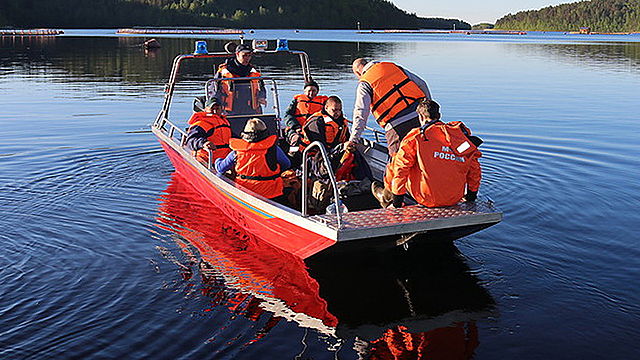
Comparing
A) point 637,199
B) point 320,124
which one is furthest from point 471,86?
point 320,124

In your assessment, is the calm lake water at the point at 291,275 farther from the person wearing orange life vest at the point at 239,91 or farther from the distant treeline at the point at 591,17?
the distant treeline at the point at 591,17

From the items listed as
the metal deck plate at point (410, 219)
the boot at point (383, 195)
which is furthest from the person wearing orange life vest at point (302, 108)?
the metal deck plate at point (410, 219)

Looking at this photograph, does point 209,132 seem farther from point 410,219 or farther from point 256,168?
point 410,219

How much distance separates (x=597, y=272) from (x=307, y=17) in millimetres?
156224

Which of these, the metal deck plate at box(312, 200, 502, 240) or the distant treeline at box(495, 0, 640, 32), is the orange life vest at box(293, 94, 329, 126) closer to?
the metal deck plate at box(312, 200, 502, 240)

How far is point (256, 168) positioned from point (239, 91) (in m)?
3.09

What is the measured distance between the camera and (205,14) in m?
134

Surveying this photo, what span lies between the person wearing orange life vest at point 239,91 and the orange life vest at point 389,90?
9.50ft

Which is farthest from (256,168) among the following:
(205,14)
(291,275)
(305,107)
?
(205,14)

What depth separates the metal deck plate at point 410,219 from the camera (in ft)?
17.1

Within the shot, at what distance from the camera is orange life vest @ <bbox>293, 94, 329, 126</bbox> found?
30.2ft

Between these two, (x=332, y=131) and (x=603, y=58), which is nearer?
(x=332, y=131)

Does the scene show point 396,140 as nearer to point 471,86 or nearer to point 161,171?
point 161,171

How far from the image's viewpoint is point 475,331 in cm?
501
